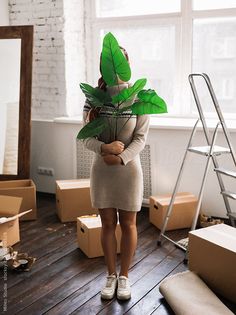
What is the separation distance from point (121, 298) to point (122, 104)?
3.81 feet

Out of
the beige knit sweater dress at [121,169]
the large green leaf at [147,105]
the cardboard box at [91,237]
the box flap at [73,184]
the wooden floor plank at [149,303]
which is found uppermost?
the large green leaf at [147,105]

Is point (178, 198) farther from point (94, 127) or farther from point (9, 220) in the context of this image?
point (94, 127)

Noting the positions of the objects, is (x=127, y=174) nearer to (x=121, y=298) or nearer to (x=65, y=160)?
(x=121, y=298)

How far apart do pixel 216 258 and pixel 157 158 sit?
5.38ft

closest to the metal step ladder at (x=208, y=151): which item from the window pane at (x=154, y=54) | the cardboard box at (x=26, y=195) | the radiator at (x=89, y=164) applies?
the radiator at (x=89, y=164)

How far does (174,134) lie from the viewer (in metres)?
3.92

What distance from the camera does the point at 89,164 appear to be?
4387 millimetres

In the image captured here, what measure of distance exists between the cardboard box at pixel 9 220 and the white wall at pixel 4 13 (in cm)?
206

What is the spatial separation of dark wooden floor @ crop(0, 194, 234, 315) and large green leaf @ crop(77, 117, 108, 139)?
1012 mm

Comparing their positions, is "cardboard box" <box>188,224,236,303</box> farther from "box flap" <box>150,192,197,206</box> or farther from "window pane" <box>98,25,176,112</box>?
"window pane" <box>98,25,176,112</box>

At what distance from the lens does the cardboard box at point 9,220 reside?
3227 millimetres

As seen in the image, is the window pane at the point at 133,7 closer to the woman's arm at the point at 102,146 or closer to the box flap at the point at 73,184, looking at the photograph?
the box flap at the point at 73,184

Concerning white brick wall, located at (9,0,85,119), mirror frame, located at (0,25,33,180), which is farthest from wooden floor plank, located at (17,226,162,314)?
white brick wall, located at (9,0,85,119)

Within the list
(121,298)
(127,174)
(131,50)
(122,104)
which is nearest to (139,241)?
(121,298)
